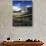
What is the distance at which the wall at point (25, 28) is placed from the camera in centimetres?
349

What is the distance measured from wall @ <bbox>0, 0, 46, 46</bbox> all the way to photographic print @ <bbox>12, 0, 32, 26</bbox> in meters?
0.10

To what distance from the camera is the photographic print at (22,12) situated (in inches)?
138

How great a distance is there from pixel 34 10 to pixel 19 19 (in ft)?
1.38

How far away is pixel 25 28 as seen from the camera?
3.55m

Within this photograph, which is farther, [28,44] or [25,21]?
[25,21]

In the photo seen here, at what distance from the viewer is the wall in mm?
3488

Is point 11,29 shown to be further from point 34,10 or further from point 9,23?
point 34,10

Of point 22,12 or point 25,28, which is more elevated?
point 22,12

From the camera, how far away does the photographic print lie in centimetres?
350

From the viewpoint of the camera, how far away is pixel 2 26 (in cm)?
349

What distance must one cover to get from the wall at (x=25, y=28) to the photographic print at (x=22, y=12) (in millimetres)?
97

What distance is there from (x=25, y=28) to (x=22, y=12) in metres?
0.39

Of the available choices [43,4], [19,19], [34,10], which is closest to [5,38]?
[19,19]

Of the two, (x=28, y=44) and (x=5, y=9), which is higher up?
(x=5, y=9)
